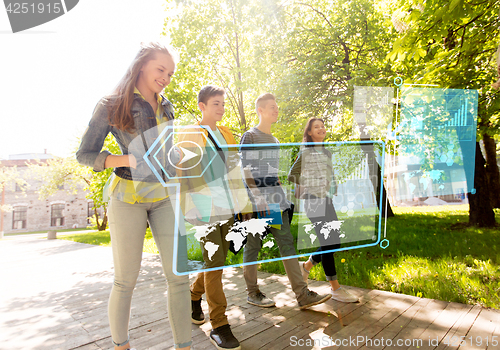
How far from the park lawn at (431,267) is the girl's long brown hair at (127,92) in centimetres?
107

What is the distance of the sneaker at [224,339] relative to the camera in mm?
2250

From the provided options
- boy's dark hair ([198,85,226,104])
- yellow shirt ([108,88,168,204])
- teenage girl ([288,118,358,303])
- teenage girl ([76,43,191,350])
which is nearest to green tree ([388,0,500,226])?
teenage girl ([288,118,358,303])

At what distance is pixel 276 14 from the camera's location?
8703 mm

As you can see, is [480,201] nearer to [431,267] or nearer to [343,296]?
[431,267]

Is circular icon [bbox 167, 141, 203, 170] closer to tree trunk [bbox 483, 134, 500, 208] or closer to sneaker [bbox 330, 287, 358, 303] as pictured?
sneaker [bbox 330, 287, 358, 303]

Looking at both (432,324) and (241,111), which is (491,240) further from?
(241,111)

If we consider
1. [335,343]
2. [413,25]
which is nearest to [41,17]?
[335,343]

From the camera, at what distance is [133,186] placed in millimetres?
1770

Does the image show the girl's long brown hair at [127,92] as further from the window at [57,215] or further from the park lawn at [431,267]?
the window at [57,215]

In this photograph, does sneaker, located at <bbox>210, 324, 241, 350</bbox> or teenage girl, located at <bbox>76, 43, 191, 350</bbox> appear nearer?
teenage girl, located at <bbox>76, 43, 191, 350</bbox>

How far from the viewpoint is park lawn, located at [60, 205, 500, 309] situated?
3.17m

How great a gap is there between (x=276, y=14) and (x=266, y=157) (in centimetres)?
766

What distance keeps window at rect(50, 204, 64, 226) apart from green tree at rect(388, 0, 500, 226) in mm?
36168
